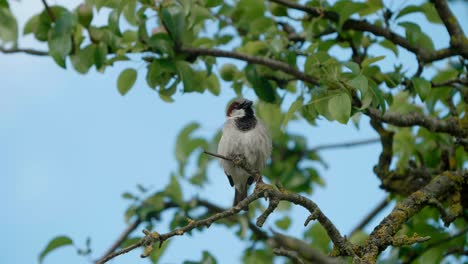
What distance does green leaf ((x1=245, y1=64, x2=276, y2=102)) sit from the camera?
437 centimetres

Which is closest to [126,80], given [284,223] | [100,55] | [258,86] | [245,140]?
[100,55]

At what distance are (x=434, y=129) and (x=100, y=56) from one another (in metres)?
1.92

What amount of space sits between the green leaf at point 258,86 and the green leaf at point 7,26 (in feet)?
4.35

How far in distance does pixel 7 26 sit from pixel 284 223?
→ 2189mm

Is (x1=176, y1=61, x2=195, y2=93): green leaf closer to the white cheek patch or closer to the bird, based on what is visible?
the bird

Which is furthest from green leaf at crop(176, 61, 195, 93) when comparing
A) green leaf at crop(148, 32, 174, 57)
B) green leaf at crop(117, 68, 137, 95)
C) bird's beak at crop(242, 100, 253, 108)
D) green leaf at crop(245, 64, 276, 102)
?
bird's beak at crop(242, 100, 253, 108)

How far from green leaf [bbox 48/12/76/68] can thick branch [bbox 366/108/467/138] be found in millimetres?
1732

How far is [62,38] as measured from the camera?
3836 mm

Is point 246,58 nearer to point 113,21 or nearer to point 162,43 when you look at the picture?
point 162,43

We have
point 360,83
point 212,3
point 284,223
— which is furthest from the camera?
point 284,223

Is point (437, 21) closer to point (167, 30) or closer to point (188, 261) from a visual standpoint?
point (167, 30)

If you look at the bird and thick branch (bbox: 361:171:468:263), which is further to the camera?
the bird

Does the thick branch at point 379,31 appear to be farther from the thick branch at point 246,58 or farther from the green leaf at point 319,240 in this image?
the green leaf at point 319,240

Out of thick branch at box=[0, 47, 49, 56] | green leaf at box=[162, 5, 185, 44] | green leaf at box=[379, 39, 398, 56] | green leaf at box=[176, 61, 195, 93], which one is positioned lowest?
green leaf at box=[379, 39, 398, 56]
